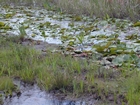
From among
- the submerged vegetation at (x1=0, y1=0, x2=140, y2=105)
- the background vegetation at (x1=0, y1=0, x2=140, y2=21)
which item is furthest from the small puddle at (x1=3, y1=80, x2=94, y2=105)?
the background vegetation at (x1=0, y1=0, x2=140, y2=21)

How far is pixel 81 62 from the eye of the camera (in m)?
3.94

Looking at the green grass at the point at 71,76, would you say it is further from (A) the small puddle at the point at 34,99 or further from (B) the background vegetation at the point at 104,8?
(B) the background vegetation at the point at 104,8

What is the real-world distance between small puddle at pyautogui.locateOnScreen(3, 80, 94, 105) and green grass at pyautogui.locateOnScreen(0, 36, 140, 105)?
0.25 ft

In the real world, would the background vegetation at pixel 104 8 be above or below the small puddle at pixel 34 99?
above

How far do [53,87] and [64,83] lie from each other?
123 millimetres

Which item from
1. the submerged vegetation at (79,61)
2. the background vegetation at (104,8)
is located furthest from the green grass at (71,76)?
the background vegetation at (104,8)

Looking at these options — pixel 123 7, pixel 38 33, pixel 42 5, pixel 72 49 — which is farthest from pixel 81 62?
pixel 42 5

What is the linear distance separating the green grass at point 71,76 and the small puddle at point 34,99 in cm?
7

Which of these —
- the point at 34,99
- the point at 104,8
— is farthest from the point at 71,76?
the point at 104,8

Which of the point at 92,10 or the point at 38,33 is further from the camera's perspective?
the point at 92,10

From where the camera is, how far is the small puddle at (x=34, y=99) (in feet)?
10.4

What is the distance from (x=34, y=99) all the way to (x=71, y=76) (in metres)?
0.44

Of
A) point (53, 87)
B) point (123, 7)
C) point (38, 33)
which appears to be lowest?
point (53, 87)

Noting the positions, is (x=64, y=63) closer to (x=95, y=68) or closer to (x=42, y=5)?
(x=95, y=68)
